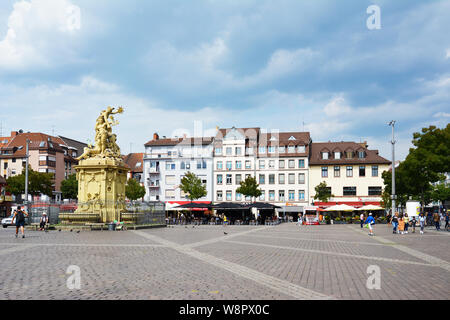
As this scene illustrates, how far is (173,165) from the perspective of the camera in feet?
257

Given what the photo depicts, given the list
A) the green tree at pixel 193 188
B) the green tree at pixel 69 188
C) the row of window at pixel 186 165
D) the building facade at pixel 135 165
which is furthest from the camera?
the building facade at pixel 135 165

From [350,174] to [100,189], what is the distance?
4868 centimetres

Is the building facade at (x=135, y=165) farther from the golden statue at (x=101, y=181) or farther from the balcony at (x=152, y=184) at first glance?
the golden statue at (x=101, y=181)

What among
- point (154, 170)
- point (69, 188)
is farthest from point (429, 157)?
point (69, 188)

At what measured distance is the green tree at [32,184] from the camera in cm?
6931

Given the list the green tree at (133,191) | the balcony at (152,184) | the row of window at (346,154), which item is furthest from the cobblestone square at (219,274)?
the balcony at (152,184)

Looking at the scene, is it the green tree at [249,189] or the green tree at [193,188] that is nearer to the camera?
the green tree at [249,189]

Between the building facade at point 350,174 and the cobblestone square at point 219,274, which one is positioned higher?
the building facade at point 350,174

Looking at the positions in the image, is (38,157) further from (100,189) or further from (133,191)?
(100,189)

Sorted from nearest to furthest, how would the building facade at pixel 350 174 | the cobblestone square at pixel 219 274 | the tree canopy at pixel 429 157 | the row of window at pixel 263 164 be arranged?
1. the cobblestone square at pixel 219 274
2. the tree canopy at pixel 429 157
3. the building facade at pixel 350 174
4. the row of window at pixel 263 164

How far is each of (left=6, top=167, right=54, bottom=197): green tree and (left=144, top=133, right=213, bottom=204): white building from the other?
16517 mm

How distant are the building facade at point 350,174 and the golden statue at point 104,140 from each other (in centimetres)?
4348
